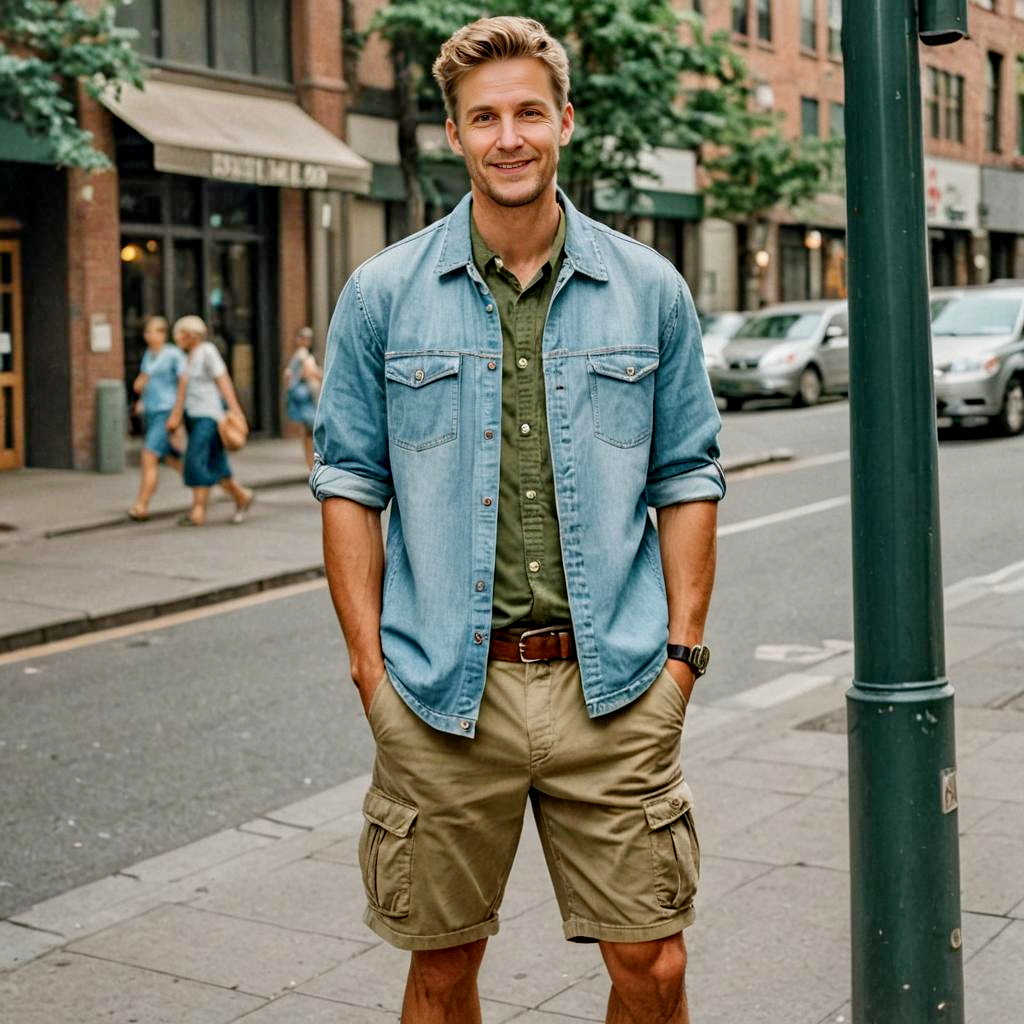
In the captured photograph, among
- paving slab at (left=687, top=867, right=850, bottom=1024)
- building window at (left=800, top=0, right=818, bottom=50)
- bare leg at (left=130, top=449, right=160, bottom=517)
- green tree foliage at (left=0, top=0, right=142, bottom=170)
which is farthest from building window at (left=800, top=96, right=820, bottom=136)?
paving slab at (left=687, top=867, right=850, bottom=1024)

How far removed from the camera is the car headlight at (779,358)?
26.6m

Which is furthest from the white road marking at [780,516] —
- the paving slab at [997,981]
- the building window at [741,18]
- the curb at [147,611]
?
the building window at [741,18]

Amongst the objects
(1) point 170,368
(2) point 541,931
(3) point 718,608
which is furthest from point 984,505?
(2) point 541,931

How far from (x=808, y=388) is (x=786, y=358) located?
816mm

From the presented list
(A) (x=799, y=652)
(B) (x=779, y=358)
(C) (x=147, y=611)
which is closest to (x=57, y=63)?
(C) (x=147, y=611)

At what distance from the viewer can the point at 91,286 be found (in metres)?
19.8

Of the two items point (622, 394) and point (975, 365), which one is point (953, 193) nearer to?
point (975, 365)

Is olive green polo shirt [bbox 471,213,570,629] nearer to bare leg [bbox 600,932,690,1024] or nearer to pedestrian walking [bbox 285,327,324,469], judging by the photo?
bare leg [bbox 600,932,690,1024]

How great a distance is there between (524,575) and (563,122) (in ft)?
2.61

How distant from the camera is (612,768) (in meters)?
2.98

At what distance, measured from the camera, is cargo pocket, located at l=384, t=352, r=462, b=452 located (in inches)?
118

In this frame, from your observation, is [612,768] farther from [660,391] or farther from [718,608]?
[718,608]

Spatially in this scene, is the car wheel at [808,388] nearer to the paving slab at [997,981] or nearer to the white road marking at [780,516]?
the white road marking at [780,516]

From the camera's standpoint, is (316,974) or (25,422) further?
(25,422)
